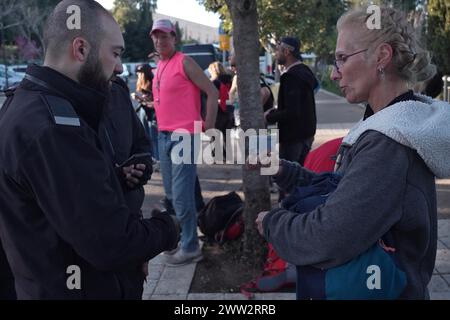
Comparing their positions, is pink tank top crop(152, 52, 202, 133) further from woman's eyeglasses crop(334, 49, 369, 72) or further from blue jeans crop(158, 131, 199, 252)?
woman's eyeglasses crop(334, 49, 369, 72)

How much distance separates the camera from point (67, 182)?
5.25 feet

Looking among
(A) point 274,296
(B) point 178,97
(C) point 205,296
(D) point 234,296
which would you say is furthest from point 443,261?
(B) point 178,97

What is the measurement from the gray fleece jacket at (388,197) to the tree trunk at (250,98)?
2404 mm

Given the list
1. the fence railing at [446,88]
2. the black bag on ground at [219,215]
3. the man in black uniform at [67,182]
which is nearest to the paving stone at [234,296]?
the black bag on ground at [219,215]

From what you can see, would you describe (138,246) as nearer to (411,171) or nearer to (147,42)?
(411,171)

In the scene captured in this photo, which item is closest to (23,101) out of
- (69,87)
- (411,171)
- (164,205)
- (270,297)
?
(69,87)

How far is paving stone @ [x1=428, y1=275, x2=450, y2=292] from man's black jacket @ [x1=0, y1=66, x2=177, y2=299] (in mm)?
2913

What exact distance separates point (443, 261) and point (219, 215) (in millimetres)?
1972

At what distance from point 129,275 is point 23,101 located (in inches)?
28.2

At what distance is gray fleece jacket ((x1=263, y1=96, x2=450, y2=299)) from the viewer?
62.2 inches

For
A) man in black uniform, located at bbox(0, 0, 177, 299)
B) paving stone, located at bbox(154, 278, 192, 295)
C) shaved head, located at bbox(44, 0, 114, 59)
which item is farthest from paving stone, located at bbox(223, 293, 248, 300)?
shaved head, located at bbox(44, 0, 114, 59)

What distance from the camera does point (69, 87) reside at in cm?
175

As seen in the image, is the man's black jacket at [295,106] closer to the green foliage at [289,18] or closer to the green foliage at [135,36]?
the green foliage at [289,18]

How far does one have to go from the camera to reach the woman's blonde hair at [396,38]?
1730 millimetres
